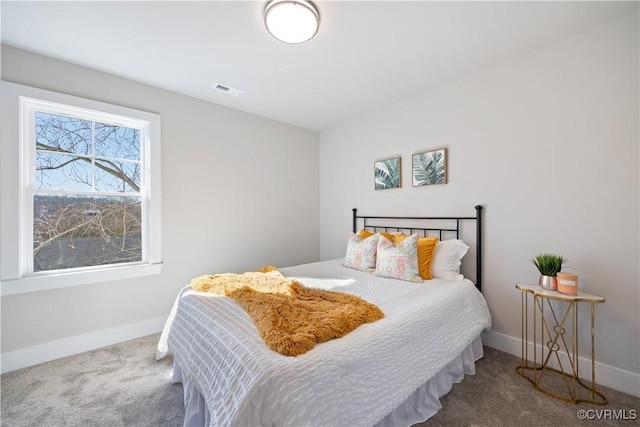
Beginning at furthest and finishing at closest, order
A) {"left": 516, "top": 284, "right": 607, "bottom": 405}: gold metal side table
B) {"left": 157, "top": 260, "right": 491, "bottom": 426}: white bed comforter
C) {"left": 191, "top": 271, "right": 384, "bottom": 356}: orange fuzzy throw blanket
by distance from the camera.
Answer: {"left": 516, "top": 284, "right": 607, "bottom": 405}: gold metal side table
{"left": 191, "top": 271, "right": 384, "bottom": 356}: orange fuzzy throw blanket
{"left": 157, "top": 260, "right": 491, "bottom": 426}: white bed comforter

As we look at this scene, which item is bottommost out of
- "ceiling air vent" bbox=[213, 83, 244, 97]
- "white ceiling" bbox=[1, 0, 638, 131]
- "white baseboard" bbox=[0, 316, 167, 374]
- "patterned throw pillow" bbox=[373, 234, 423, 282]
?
"white baseboard" bbox=[0, 316, 167, 374]

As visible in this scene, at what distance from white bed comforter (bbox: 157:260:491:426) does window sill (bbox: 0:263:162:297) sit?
91cm

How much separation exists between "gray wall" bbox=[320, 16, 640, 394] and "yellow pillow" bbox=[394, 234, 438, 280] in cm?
42

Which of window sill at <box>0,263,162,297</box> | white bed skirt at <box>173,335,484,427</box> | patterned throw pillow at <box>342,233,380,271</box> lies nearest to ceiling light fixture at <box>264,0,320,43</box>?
patterned throw pillow at <box>342,233,380,271</box>

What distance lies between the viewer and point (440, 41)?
2.07 meters

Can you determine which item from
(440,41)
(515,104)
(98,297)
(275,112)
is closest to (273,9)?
(440,41)

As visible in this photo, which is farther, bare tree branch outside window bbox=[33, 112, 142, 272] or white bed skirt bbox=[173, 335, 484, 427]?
bare tree branch outside window bbox=[33, 112, 142, 272]

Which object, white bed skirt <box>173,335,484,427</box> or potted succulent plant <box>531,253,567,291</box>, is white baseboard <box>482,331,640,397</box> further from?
white bed skirt <box>173,335,484,427</box>

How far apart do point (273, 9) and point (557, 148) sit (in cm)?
230

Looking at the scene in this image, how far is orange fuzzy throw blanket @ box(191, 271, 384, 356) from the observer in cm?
127

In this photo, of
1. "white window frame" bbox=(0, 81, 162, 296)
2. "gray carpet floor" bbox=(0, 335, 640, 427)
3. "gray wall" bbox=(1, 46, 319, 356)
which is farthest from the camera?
"gray wall" bbox=(1, 46, 319, 356)

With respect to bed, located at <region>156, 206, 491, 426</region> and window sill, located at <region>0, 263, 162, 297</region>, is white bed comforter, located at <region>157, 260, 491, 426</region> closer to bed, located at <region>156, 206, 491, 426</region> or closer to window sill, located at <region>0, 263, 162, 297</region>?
bed, located at <region>156, 206, 491, 426</region>

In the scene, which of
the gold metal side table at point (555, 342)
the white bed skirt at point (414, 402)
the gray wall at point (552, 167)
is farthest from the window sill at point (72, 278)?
the gold metal side table at point (555, 342)

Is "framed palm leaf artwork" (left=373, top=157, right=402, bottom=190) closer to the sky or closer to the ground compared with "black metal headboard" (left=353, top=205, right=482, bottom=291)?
closer to the sky
